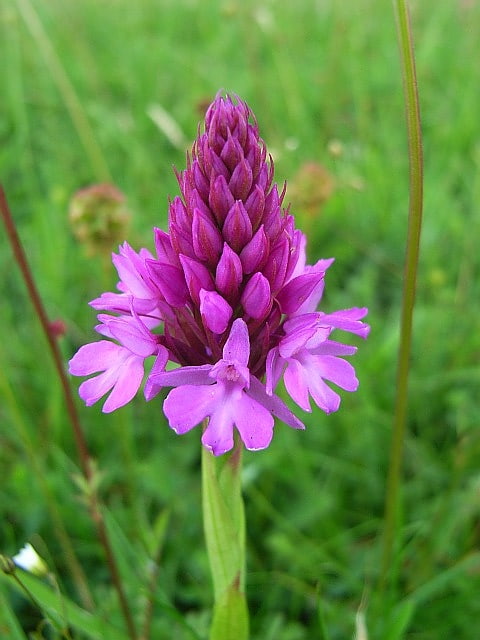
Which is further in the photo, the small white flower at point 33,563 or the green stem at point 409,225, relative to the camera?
the small white flower at point 33,563

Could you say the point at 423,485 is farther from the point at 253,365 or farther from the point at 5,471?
the point at 5,471

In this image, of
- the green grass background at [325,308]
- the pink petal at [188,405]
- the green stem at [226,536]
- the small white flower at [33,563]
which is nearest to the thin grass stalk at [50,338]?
the green grass background at [325,308]

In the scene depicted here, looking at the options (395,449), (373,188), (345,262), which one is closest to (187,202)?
(395,449)

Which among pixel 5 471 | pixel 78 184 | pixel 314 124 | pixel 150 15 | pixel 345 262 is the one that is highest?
pixel 150 15

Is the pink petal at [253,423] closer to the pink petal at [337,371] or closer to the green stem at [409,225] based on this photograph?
the pink petal at [337,371]

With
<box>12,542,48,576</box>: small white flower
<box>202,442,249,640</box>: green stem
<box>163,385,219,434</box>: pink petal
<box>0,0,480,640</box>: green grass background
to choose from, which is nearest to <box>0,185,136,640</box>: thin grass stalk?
<box>0,0,480,640</box>: green grass background

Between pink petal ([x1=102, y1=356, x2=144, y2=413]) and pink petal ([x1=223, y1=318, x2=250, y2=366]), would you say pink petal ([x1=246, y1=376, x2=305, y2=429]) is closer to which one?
pink petal ([x1=223, y1=318, x2=250, y2=366])

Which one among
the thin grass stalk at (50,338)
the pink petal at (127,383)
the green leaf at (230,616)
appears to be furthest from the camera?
the thin grass stalk at (50,338)
